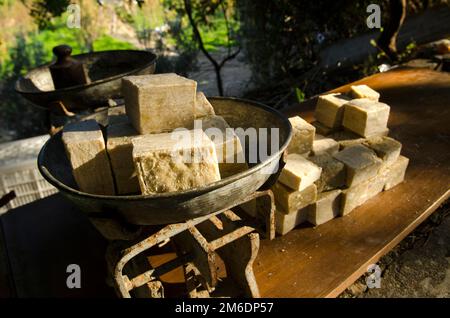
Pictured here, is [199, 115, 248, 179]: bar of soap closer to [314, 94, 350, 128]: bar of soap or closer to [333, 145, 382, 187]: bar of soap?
[333, 145, 382, 187]: bar of soap

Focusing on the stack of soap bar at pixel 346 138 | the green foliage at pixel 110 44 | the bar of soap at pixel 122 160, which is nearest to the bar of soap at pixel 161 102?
the bar of soap at pixel 122 160

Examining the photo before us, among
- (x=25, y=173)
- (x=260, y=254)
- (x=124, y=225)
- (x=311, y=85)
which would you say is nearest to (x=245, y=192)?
(x=124, y=225)

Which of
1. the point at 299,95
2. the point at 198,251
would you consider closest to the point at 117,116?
the point at 198,251

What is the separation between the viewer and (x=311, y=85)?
5.88m

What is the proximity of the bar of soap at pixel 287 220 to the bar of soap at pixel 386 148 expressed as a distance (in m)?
0.63

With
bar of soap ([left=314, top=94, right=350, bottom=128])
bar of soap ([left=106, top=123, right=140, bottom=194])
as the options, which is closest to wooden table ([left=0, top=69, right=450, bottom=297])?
bar of soap ([left=314, top=94, right=350, bottom=128])

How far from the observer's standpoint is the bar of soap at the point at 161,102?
1626 mm

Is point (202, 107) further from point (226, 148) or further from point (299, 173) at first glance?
point (299, 173)

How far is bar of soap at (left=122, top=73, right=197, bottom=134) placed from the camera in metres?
1.63

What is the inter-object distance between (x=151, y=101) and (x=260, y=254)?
1.10m

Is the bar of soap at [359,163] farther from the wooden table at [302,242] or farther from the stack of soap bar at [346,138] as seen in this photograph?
the wooden table at [302,242]

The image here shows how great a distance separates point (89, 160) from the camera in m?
1.54

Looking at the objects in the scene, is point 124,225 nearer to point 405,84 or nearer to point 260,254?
point 260,254

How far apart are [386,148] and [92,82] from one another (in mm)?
2012
